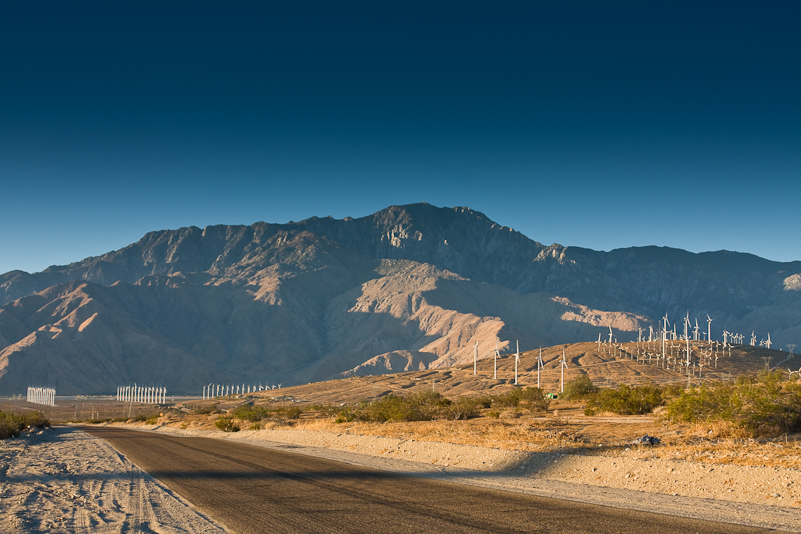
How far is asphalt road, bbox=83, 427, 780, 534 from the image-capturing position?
32.6ft

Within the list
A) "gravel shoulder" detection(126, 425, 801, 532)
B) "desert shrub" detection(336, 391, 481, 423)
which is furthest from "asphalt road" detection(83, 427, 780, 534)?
"desert shrub" detection(336, 391, 481, 423)

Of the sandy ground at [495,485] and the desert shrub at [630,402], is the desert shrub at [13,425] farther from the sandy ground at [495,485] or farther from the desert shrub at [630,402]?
the desert shrub at [630,402]

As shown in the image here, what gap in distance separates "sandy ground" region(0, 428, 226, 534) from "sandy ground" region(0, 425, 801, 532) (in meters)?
0.02

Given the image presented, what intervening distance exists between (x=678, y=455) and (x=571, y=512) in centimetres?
779

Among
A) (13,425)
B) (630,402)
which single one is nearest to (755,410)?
(630,402)

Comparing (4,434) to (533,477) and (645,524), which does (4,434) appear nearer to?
(533,477)

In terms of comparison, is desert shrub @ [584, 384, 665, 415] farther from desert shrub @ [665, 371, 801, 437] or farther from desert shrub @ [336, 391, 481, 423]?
desert shrub @ [665, 371, 801, 437]

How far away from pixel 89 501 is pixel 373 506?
6797 millimetres

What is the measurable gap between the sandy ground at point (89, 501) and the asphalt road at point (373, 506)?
2.16ft

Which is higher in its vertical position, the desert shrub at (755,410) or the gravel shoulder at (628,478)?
the desert shrub at (755,410)

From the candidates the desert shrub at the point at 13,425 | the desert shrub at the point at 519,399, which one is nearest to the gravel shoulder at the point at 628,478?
the desert shrub at the point at 13,425

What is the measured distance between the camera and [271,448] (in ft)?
89.0

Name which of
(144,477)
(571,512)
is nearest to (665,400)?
(571,512)

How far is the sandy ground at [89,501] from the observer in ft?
34.5
